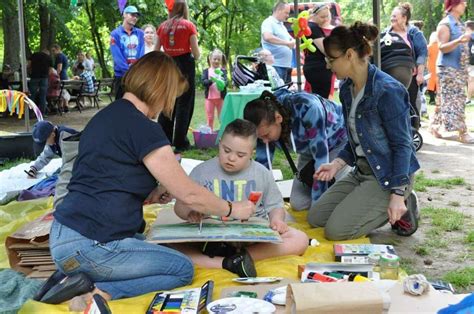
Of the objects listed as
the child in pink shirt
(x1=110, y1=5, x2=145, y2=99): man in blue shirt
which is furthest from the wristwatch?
the child in pink shirt

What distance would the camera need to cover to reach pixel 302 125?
3980 mm

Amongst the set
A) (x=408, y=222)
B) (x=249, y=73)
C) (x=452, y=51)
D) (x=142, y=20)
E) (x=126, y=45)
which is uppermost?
(x=142, y=20)

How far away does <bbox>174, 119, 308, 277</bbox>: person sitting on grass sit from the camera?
124 inches

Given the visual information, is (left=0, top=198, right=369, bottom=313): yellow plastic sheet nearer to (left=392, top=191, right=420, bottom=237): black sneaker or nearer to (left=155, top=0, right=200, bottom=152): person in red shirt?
(left=392, top=191, right=420, bottom=237): black sneaker

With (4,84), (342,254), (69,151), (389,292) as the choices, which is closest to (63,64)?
(4,84)

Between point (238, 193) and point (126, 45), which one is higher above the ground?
point (126, 45)

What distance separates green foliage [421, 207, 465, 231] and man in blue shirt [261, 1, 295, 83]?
4.00m

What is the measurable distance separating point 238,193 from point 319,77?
11.2ft

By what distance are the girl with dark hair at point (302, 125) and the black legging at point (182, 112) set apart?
112 inches

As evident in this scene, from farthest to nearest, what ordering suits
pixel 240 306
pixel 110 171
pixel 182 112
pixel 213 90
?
1. pixel 213 90
2. pixel 182 112
3. pixel 110 171
4. pixel 240 306

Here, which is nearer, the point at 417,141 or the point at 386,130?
the point at 386,130

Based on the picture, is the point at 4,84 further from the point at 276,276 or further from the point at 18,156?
the point at 276,276

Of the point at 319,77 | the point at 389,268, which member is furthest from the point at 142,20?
the point at 389,268

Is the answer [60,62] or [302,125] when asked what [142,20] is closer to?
[60,62]
